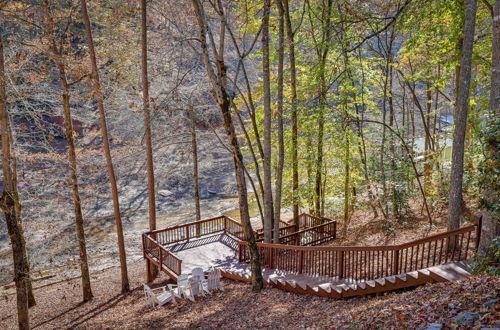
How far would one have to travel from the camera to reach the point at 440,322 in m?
4.28

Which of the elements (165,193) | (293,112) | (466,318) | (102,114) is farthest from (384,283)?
(165,193)

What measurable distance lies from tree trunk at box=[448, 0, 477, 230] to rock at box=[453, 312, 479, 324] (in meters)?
4.04

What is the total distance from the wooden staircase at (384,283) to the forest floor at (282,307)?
0.15m

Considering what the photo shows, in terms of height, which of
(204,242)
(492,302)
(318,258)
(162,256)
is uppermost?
(492,302)

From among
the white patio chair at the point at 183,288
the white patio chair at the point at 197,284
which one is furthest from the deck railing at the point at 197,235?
the white patio chair at the point at 197,284

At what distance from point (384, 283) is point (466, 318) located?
3.05 meters

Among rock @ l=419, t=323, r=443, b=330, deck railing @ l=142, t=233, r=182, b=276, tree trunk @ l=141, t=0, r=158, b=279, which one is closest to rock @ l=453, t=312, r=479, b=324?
rock @ l=419, t=323, r=443, b=330

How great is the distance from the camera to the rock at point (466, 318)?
4055 millimetres

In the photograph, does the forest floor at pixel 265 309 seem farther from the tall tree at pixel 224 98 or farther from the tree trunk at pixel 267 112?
the tree trunk at pixel 267 112

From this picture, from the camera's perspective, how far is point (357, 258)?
784 centimetres

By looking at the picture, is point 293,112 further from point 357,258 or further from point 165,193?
point 165,193

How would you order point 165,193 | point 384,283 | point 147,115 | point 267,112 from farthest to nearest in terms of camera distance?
1. point 165,193
2. point 147,115
3. point 267,112
4. point 384,283

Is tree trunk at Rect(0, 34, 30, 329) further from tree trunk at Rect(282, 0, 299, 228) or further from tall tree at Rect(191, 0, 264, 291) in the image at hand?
tree trunk at Rect(282, 0, 299, 228)

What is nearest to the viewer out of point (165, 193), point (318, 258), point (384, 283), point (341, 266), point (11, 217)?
point (11, 217)
